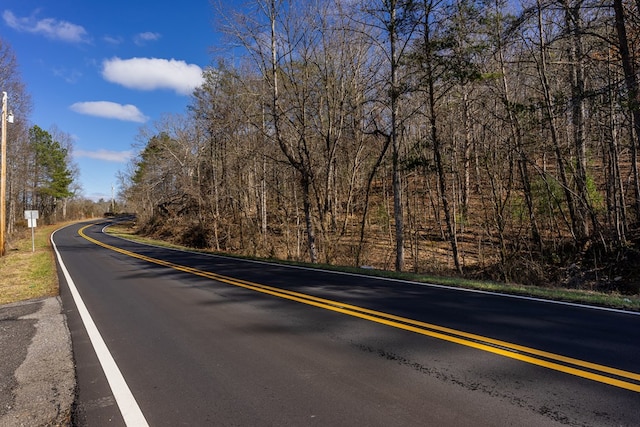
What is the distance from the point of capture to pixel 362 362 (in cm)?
415

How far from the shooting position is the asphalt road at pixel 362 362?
311 centimetres

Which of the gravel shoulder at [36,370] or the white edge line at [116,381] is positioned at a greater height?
the white edge line at [116,381]

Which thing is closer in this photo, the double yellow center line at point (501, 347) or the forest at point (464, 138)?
the double yellow center line at point (501, 347)

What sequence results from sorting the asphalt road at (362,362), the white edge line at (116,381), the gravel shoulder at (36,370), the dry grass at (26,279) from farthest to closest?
1. the dry grass at (26,279)
2. the gravel shoulder at (36,370)
3. the white edge line at (116,381)
4. the asphalt road at (362,362)

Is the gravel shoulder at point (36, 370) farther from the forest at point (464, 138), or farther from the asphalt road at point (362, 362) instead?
the forest at point (464, 138)

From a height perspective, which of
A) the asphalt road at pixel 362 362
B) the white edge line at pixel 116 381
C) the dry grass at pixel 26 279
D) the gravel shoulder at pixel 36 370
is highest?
the asphalt road at pixel 362 362

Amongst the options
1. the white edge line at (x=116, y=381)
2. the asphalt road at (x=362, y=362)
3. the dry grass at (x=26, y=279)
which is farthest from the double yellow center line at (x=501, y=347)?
the dry grass at (x=26, y=279)

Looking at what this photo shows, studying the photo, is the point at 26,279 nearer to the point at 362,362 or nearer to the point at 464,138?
the point at 362,362

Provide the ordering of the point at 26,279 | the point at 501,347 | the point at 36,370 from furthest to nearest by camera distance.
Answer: the point at 26,279 → the point at 36,370 → the point at 501,347

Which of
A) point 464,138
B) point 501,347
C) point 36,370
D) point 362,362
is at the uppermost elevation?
point 464,138

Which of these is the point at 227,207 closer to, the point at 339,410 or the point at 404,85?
the point at 404,85

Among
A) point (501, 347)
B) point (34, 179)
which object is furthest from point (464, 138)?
point (34, 179)

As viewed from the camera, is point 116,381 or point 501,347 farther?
point 501,347

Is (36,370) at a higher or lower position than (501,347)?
lower
